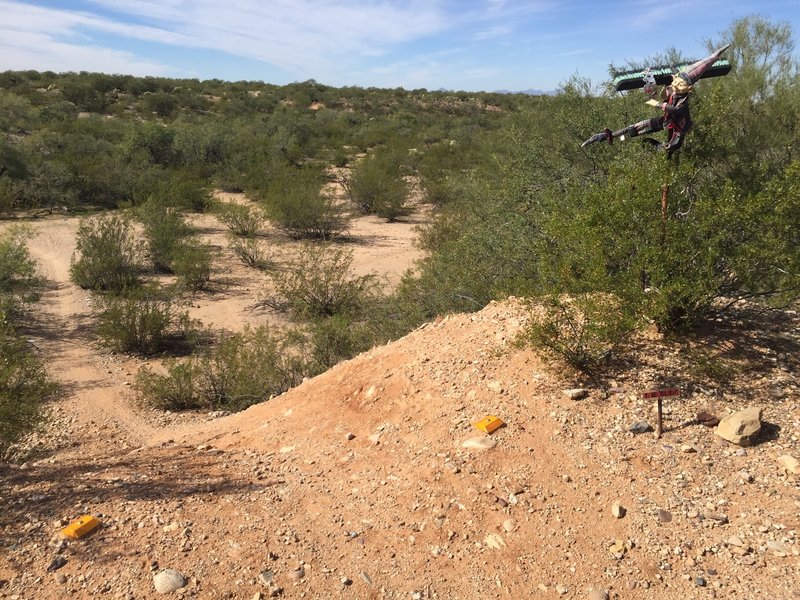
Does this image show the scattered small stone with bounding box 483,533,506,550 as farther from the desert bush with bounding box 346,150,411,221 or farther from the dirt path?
the desert bush with bounding box 346,150,411,221

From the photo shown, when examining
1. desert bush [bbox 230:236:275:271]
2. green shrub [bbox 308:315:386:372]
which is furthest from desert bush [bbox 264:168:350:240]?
green shrub [bbox 308:315:386:372]

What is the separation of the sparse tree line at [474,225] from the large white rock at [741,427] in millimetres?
1090

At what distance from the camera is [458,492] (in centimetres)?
452

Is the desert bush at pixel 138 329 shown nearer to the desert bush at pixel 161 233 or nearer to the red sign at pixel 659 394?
the desert bush at pixel 161 233

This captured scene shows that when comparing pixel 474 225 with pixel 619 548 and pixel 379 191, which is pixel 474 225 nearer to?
pixel 619 548

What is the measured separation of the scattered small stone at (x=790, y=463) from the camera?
14.3 ft

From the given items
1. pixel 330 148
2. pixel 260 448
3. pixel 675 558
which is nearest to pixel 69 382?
pixel 260 448

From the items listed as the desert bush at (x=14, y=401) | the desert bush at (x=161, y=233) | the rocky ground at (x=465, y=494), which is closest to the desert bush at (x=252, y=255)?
the desert bush at (x=161, y=233)

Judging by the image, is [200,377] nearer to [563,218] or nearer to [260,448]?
[260,448]

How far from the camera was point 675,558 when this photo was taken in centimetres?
385

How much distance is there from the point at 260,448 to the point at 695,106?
6300mm

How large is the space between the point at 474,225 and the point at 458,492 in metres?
9.23

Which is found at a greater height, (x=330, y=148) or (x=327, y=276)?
(x=330, y=148)

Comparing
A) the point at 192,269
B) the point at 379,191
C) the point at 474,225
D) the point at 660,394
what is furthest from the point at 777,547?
the point at 379,191
